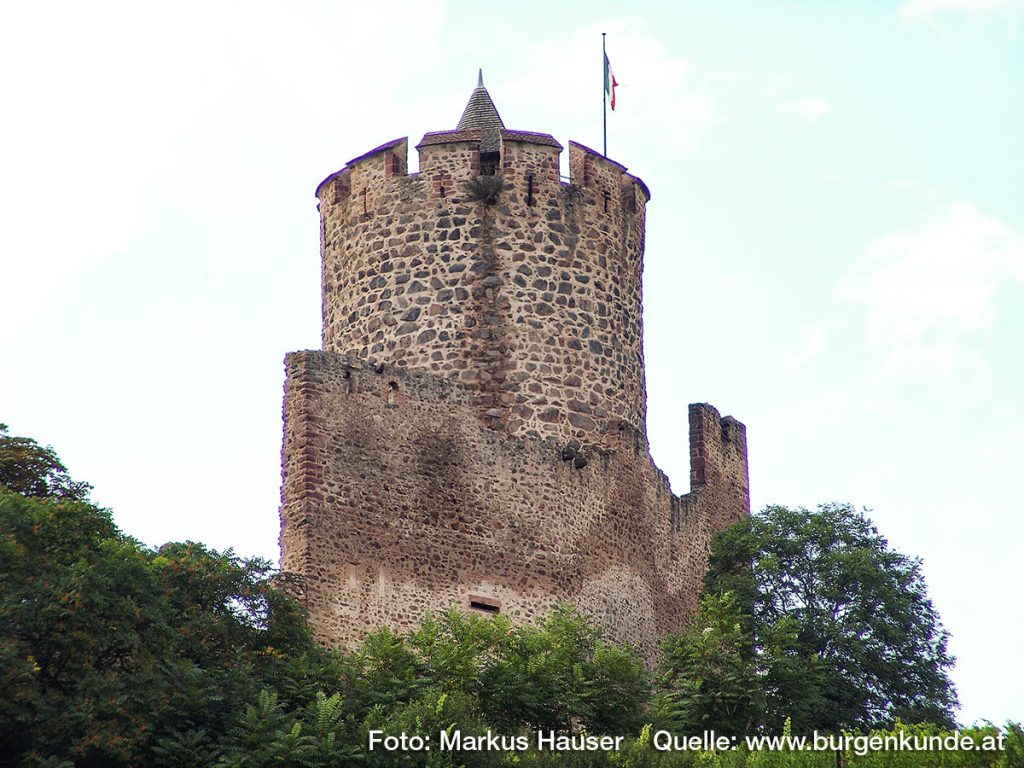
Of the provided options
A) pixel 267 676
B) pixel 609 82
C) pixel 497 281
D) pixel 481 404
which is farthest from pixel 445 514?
pixel 609 82

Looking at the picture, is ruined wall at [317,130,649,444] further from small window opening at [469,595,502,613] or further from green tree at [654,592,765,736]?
green tree at [654,592,765,736]

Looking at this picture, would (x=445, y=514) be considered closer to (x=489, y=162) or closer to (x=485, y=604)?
(x=485, y=604)

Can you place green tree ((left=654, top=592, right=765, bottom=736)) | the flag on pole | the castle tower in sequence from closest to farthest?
green tree ((left=654, top=592, right=765, bottom=736)) → the castle tower → the flag on pole

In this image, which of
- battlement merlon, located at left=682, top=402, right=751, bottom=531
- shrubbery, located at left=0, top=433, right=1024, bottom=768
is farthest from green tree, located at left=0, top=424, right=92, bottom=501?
battlement merlon, located at left=682, top=402, right=751, bottom=531

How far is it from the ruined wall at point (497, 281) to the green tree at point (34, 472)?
7.14m

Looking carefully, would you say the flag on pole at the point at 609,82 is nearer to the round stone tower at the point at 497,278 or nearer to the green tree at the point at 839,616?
the round stone tower at the point at 497,278

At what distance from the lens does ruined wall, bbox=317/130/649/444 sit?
38.8m

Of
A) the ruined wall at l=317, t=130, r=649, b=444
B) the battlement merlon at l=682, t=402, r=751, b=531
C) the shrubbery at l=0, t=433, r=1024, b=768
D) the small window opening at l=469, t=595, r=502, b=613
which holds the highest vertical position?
the ruined wall at l=317, t=130, r=649, b=444

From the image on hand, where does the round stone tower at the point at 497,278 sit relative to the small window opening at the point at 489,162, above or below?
below

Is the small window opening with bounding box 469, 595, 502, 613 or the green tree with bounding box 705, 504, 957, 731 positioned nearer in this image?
the small window opening with bounding box 469, 595, 502, 613

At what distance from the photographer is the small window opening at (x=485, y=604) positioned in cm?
3625

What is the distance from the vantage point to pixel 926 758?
31.0 metres

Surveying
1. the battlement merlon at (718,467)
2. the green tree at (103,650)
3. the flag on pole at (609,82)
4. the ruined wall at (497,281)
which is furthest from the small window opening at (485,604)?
the flag on pole at (609,82)

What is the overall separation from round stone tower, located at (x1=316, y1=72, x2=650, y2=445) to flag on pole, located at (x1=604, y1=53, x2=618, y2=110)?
390 cm
